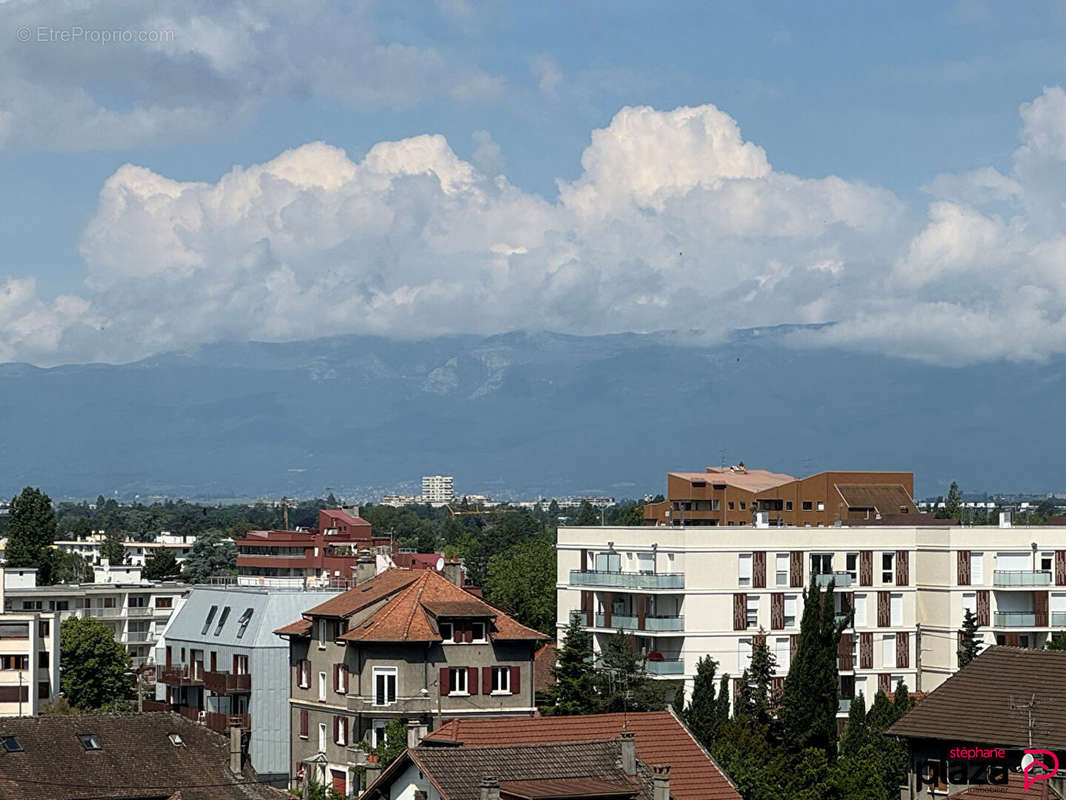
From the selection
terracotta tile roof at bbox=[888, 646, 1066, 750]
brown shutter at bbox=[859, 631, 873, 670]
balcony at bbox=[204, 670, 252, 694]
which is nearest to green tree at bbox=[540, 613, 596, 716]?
balcony at bbox=[204, 670, 252, 694]

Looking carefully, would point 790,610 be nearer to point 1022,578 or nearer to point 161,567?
point 1022,578

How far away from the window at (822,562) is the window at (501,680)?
20502 mm

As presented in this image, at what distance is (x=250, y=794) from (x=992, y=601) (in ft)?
125

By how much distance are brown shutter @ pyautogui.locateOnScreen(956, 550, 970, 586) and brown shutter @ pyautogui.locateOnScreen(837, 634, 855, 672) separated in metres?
6.28

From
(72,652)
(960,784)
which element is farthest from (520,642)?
(72,652)

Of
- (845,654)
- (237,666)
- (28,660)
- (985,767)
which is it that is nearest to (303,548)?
(28,660)

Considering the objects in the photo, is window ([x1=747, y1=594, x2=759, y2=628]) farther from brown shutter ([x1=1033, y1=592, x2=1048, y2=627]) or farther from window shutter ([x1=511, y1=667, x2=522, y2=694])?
window shutter ([x1=511, y1=667, x2=522, y2=694])

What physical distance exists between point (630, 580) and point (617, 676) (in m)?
9.61

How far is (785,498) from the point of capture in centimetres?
12912

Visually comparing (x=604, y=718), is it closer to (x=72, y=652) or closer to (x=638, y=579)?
(x=638, y=579)

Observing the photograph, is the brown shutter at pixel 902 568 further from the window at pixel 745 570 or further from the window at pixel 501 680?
the window at pixel 501 680

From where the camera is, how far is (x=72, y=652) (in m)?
109

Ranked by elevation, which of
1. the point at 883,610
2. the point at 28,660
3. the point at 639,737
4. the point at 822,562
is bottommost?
the point at 28,660

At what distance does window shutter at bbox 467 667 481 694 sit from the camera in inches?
2813
